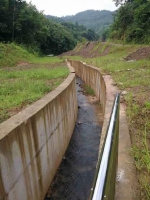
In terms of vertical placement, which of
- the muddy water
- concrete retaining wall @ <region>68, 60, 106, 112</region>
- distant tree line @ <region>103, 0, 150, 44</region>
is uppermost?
distant tree line @ <region>103, 0, 150, 44</region>

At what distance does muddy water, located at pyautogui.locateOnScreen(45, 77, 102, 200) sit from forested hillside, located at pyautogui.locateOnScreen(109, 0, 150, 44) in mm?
17489

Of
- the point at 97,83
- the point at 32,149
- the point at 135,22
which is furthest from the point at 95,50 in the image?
the point at 32,149

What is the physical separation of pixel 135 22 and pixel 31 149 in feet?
89.3

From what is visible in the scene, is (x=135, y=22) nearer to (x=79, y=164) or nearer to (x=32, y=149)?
(x=79, y=164)

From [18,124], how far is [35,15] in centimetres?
3753

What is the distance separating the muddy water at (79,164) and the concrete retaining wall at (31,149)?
0.25 metres

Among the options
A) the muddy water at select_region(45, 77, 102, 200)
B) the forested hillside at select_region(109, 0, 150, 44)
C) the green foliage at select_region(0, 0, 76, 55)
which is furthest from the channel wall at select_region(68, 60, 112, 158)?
the green foliage at select_region(0, 0, 76, 55)

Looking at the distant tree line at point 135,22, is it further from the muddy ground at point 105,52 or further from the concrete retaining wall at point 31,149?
the concrete retaining wall at point 31,149

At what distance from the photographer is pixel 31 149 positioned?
410 cm

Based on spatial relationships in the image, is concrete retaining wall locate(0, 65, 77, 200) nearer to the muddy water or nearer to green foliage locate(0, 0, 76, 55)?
the muddy water

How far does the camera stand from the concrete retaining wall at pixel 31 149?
3273 mm

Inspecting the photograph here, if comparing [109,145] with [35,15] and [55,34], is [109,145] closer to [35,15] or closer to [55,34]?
[35,15]

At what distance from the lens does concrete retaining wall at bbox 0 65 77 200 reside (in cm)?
327

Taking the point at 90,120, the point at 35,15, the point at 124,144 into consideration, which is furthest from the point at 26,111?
the point at 35,15
